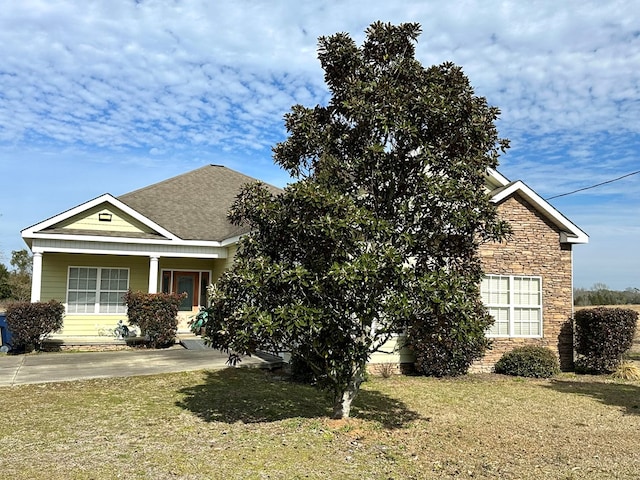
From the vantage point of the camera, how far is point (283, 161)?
7887 mm

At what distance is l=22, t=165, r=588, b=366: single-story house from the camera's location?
13609mm

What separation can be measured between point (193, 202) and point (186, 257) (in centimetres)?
309

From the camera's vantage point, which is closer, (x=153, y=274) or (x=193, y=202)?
(x=153, y=274)

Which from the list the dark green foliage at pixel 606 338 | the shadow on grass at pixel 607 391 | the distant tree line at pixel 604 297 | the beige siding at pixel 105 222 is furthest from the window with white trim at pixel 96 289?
the distant tree line at pixel 604 297

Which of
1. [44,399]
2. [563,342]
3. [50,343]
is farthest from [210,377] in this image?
[563,342]

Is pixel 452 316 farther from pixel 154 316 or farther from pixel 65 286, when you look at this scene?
pixel 65 286

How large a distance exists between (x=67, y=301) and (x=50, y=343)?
2032mm

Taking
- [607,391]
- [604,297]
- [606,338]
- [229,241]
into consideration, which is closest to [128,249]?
[229,241]

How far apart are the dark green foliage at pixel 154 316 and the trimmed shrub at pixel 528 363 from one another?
875 cm

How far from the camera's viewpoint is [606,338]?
1327 cm

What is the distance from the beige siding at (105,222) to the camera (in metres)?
15.3

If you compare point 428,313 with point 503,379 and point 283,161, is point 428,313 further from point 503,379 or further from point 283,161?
point 503,379

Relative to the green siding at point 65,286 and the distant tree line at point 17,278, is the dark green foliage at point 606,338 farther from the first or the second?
the distant tree line at point 17,278

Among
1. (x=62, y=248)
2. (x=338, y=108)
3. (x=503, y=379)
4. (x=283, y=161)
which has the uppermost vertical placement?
(x=338, y=108)
